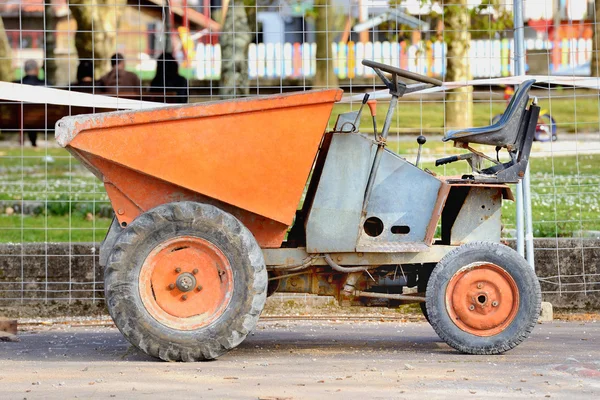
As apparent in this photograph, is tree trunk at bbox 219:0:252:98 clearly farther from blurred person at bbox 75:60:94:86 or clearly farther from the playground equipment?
the playground equipment

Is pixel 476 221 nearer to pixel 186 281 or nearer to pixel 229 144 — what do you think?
pixel 229 144

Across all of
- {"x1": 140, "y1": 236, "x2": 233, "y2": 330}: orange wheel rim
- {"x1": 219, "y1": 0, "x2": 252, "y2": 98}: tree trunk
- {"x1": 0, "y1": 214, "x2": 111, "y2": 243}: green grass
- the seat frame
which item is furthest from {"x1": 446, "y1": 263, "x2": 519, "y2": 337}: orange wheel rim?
{"x1": 219, "y1": 0, "x2": 252, "y2": 98}: tree trunk

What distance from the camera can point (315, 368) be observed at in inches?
281

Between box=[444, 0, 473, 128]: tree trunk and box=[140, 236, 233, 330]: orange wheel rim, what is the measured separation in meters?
6.03

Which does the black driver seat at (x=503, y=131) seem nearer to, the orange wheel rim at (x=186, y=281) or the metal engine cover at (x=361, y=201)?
the metal engine cover at (x=361, y=201)

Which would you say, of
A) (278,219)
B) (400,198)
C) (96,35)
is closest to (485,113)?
(96,35)

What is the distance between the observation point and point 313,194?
7.73 metres

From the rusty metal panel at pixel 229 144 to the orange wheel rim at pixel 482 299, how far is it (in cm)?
115

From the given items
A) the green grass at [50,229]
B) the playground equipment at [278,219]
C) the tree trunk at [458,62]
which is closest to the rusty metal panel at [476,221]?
the playground equipment at [278,219]

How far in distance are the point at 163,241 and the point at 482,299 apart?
2.00 meters

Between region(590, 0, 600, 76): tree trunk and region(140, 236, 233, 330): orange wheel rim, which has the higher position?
region(590, 0, 600, 76): tree trunk

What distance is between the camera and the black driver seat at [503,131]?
7652mm

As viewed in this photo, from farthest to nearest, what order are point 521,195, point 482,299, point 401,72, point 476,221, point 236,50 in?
point 236,50 → point 521,195 → point 476,221 → point 482,299 → point 401,72

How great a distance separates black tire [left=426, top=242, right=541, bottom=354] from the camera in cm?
758
